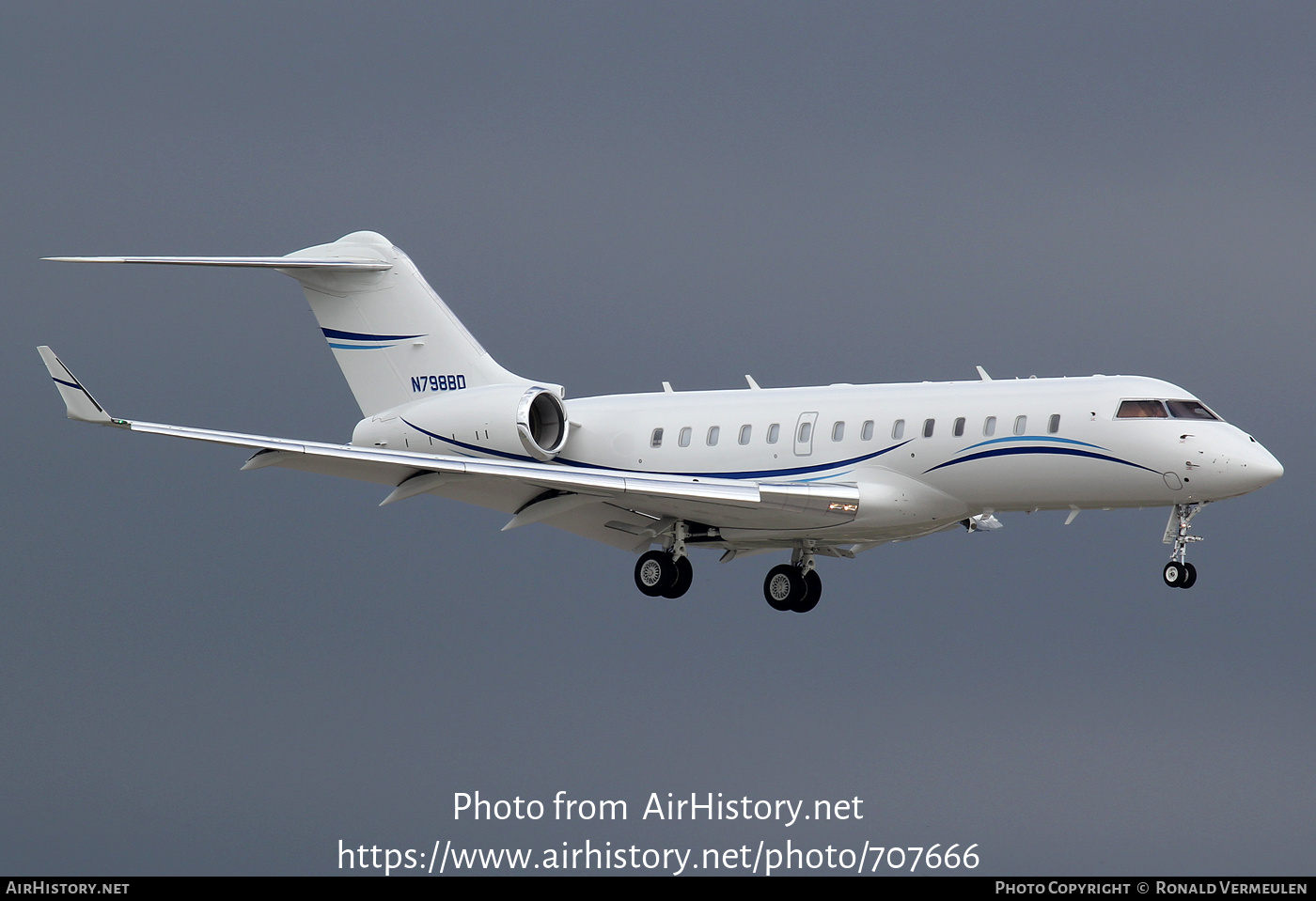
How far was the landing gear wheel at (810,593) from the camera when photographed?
34.2 metres

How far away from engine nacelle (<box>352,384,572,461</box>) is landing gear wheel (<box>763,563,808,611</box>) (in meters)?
4.62

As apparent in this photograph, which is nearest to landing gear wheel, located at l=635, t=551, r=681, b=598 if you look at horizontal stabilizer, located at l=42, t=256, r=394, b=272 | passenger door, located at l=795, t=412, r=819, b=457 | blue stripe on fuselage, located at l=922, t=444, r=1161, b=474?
passenger door, located at l=795, t=412, r=819, b=457

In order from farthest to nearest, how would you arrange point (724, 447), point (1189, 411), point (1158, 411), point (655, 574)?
1. point (655, 574)
2. point (724, 447)
3. point (1189, 411)
4. point (1158, 411)

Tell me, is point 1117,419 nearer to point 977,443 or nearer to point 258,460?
point 977,443

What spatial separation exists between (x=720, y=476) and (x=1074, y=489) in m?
6.28

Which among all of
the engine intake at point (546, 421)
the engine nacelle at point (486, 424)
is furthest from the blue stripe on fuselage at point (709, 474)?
the engine intake at point (546, 421)

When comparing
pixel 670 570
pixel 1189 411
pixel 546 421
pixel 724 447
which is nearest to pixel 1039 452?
pixel 1189 411

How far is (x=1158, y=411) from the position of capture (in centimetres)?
2914

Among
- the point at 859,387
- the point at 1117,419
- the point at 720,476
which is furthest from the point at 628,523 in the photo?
the point at 1117,419

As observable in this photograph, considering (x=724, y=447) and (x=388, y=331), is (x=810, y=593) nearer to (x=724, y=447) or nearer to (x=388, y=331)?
(x=724, y=447)

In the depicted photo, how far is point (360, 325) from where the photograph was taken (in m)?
36.8

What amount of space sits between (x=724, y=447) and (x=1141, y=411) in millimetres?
7298

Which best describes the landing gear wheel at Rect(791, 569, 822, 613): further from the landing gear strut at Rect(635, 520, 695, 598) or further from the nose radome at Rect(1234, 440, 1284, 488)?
the nose radome at Rect(1234, 440, 1284, 488)

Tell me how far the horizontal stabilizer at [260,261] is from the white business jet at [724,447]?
0.17 feet
